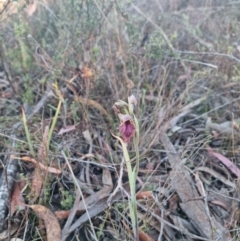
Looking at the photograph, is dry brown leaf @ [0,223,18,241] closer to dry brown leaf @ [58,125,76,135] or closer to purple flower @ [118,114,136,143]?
dry brown leaf @ [58,125,76,135]

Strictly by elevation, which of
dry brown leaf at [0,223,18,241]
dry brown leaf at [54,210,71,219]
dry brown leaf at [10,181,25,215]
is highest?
dry brown leaf at [10,181,25,215]

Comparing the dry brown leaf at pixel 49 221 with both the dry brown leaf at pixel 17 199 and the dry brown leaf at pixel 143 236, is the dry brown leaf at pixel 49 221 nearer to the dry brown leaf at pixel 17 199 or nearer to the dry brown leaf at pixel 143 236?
the dry brown leaf at pixel 17 199

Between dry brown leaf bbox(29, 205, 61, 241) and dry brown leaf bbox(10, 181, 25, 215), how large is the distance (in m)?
0.05

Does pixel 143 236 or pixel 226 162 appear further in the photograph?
pixel 226 162

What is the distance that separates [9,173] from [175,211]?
24.4 inches

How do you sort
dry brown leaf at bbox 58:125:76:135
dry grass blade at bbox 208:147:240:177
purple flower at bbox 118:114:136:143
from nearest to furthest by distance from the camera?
purple flower at bbox 118:114:136:143
dry grass blade at bbox 208:147:240:177
dry brown leaf at bbox 58:125:76:135

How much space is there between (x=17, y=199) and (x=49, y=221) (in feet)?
0.53

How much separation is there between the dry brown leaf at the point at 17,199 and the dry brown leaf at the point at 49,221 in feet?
0.16

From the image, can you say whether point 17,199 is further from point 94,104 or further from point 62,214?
point 94,104

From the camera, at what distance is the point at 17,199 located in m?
1.42

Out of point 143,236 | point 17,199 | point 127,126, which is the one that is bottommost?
point 143,236

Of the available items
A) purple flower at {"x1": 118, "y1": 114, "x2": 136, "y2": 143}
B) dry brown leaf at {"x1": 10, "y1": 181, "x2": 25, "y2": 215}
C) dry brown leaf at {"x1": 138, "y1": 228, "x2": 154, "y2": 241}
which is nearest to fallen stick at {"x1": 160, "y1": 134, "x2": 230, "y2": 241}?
dry brown leaf at {"x1": 138, "y1": 228, "x2": 154, "y2": 241}

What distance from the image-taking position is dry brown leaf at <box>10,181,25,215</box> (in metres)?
1.37

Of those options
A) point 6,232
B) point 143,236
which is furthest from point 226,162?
point 6,232
